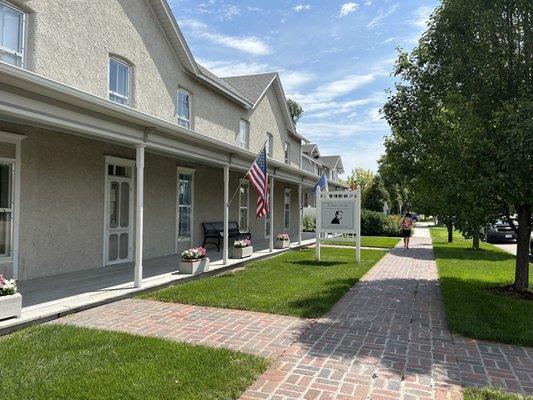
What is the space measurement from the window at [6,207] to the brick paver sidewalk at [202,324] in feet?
8.62

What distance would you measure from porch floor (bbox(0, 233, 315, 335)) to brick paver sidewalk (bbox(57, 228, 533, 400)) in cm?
25

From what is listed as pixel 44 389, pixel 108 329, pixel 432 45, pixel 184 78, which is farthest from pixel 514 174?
pixel 184 78

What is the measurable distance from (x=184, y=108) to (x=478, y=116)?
955 centimetres

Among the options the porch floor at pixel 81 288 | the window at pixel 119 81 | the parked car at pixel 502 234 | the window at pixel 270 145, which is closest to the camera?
the porch floor at pixel 81 288

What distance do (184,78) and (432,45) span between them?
26.9 feet

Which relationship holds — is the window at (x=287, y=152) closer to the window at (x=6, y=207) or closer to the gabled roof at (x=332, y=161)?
the window at (x=6, y=207)

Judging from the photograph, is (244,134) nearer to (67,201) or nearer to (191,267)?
(191,267)

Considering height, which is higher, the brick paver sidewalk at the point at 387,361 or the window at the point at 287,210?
the window at the point at 287,210

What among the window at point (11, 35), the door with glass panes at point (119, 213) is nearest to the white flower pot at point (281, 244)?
the door with glass panes at point (119, 213)

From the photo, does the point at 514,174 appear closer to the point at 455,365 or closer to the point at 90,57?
the point at 455,365

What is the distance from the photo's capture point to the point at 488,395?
156 inches

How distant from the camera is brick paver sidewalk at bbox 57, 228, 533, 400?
4141mm

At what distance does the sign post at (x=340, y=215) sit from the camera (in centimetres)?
1348

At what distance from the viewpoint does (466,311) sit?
7039mm
